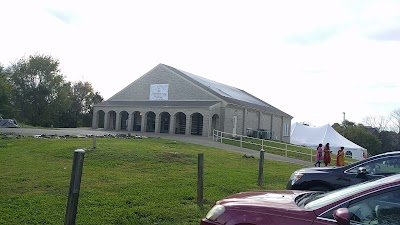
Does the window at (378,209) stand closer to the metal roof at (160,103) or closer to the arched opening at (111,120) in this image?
the metal roof at (160,103)

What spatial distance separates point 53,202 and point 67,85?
55.5m

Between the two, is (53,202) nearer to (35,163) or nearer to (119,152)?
(35,163)

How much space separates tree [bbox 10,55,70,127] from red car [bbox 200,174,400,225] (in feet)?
188

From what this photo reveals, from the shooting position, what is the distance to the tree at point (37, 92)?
5728 centimetres

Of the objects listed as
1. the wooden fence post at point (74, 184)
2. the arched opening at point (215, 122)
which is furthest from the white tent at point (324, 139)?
the wooden fence post at point (74, 184)

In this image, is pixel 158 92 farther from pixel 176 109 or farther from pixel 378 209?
pixel 378 209

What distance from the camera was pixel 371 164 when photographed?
8148 millimetres

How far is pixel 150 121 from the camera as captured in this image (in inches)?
1702

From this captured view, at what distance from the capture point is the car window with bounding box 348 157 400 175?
25.8ft

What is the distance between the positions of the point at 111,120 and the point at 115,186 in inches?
1448

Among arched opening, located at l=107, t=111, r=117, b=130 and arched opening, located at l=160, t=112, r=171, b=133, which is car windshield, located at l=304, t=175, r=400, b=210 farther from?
arched opening, located at l=107, t=111, r=117, b=130

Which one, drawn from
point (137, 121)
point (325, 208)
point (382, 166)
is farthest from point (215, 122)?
point (325, 208)

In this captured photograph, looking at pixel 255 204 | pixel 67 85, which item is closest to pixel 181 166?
pixel 255 204

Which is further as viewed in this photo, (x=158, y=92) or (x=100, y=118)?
(x=100, y=118)
